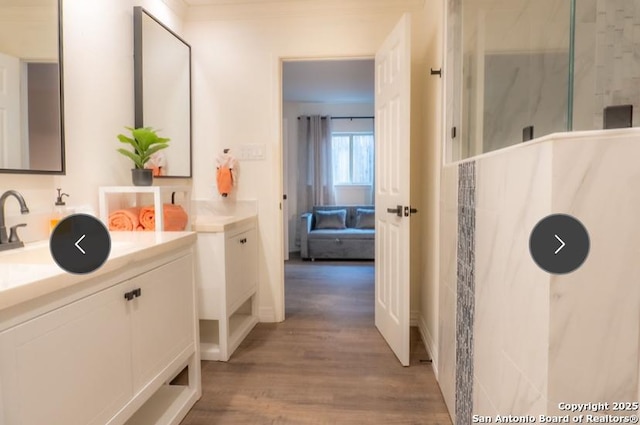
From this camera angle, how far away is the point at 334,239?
5430 millimetres

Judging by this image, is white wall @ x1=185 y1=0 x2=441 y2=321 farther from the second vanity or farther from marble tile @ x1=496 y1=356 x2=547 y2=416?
marble tile @ x1=496 y1=356 x2=547 y2=416

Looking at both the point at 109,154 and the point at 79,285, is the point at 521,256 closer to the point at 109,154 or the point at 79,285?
the point at 79,285

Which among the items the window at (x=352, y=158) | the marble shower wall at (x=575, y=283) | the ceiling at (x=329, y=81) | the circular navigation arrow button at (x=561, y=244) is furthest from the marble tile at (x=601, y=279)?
Answer: the window at (x=352, y=158)

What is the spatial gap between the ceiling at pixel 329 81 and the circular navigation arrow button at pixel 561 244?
322 centimetres

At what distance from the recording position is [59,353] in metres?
1.00

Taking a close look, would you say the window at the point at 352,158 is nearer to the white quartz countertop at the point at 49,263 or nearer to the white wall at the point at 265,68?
the white wall at the point at 265,68

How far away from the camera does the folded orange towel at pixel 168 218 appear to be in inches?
80.7

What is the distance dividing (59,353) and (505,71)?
1.86 metres

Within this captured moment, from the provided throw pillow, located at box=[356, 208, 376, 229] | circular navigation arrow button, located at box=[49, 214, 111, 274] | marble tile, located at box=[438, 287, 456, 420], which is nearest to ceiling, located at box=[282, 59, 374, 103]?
throw pillow, located at box=[356, 208, 376, 229]

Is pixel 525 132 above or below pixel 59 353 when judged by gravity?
above

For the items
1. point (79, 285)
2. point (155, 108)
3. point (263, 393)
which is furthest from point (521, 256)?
point (155, 108)

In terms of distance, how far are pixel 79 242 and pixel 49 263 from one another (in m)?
1.06

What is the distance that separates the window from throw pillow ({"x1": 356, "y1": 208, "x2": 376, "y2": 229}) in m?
0.68

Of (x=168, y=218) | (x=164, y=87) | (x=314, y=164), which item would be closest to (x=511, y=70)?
(x=168, y=218)
